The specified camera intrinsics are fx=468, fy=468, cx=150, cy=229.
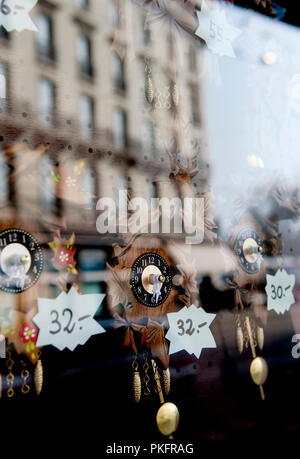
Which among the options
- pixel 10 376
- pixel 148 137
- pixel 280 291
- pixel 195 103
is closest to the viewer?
pixel 10 376

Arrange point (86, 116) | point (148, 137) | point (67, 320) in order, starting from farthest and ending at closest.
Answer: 1. point (148, 137)
2. point (86, 116)
3. point (67, 320)

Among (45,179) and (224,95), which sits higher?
(224,95)

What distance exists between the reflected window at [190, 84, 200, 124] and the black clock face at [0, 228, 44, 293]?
0.70 meters

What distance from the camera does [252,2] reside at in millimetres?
1711

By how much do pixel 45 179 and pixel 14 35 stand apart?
354mm

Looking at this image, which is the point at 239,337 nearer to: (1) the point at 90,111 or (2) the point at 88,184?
(2) the point at 88,184

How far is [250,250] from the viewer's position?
5.21 ft

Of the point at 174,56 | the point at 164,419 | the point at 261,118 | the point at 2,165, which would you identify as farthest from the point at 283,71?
the point at 164,419

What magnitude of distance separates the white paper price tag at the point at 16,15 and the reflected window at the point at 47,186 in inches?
12.6

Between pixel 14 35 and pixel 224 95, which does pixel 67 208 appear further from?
pixel 224 95

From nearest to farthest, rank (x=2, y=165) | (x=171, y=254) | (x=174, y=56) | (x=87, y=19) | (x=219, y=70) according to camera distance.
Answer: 1. (x=2, y=165)
2. (x=87, y=19)
3. (x=171, y=254)
4. (x=174, y=56)
5. (x=219, y=70)

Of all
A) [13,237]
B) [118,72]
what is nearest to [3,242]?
[13,237]

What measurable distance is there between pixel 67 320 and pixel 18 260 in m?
0.20

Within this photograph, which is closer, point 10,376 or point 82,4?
point 10,376
